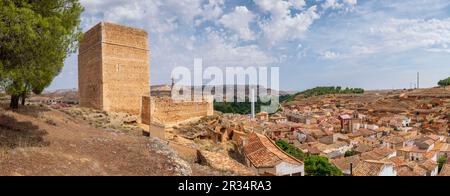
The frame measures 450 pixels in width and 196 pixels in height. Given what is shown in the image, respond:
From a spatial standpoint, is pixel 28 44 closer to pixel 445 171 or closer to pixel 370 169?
pixel 370 169

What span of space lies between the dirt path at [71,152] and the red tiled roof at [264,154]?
361 cm

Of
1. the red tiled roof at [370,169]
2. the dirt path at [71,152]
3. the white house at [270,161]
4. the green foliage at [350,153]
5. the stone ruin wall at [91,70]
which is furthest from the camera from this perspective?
the green foliage at [350,153]

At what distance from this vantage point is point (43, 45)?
Answer: 6.96 meters

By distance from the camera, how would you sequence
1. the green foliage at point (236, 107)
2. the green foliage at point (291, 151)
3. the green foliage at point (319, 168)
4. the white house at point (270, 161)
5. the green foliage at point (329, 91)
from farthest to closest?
the green foliage at point (329, 91) < the green foliage at point (236, 107) < the green foliage at point (291, 151) < the green foliage at point (319, 168) < the white house at point (270, 161)

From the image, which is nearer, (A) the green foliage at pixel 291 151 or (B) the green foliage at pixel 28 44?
(B) the green foliage at pixel 28 44

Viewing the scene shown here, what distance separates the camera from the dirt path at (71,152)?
6.16 metres

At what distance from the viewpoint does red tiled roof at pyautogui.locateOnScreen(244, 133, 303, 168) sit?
35.0ft

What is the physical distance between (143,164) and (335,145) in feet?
105

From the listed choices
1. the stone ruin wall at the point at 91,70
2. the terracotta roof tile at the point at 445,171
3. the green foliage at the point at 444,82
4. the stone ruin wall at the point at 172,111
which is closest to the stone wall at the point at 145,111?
the stone ruin wall at the point at 172,111

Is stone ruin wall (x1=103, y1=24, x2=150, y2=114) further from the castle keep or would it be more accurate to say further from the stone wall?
the stone wall

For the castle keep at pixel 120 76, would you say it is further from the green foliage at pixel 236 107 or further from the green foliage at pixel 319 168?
the green foliage at pixel 236 107

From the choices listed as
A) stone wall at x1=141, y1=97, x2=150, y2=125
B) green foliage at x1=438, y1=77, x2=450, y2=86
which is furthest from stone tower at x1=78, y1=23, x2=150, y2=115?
green foliage at x1=438, y1=77, x2=450, y2=86

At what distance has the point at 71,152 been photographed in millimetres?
7391

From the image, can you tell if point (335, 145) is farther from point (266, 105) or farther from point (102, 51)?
point (266, 105)
